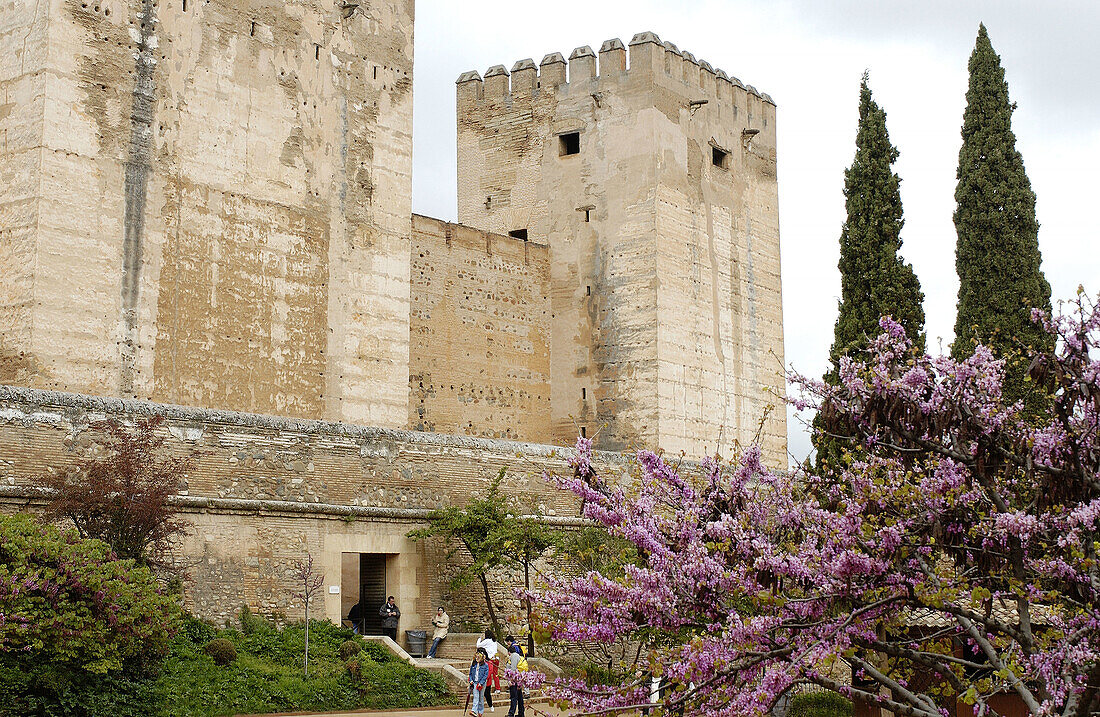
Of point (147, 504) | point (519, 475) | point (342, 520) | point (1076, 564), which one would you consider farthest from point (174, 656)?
point (1076, 564)

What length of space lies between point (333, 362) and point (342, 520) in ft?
12.7

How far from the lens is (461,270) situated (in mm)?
24969

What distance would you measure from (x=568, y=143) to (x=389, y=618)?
12159 mm

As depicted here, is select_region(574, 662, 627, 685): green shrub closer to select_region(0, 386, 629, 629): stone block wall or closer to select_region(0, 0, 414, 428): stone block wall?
select_region(0, 386, 629, 629): stone block wall

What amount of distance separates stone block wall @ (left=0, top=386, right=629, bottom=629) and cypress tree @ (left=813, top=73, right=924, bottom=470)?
4.77m

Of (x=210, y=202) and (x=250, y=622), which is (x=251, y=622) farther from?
(x=210, y=202)

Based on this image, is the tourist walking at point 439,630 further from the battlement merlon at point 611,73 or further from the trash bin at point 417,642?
the battlement merlon at point 611,73

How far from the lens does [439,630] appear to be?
57.4ft

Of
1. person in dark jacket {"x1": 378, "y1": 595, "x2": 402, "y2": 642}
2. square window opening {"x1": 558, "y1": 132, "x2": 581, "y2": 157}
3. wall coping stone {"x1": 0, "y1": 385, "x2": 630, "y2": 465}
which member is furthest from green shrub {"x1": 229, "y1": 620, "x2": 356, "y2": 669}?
square window opening {"x1": 558, "y1": 132, "x2": 581, "y2": 157}

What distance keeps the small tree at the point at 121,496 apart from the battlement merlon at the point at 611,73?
1353 cm

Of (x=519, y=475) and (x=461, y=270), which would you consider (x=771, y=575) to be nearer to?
(x=519, y=475)

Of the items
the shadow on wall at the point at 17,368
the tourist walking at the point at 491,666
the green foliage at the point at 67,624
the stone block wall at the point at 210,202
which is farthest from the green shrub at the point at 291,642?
the shadow on wall at the point at 17,368

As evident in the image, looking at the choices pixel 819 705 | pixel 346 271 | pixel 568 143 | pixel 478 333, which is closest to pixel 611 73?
pixel 568 143

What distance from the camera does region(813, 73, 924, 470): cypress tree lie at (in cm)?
1916
